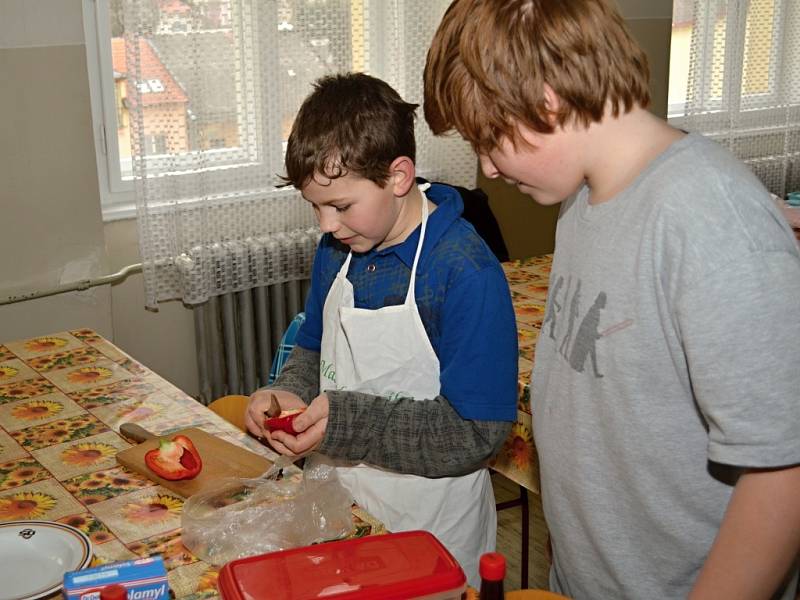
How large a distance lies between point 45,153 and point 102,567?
1.64m

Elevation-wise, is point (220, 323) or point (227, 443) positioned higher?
point (227, 443)

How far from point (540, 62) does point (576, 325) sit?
29 centimetres

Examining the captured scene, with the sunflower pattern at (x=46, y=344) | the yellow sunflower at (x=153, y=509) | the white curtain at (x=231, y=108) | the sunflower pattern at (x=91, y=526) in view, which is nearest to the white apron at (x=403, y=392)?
the yellow sunflower at (x=153, y=509)

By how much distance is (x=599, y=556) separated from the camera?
1.11m

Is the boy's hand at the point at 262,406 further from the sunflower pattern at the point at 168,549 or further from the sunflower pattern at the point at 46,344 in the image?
the sunflower pattern at the point at 46,344

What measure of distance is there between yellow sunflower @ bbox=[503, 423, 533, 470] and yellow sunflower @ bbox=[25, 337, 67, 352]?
97cm

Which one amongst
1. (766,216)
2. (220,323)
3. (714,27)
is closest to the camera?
(766,216)

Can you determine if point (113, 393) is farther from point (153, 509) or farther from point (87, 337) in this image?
point (153, 509)

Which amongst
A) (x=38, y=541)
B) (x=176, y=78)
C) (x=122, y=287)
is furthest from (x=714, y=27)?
(x=38, y=541)

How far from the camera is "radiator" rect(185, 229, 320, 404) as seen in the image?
9.51 feet

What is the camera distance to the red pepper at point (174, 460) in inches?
55.0

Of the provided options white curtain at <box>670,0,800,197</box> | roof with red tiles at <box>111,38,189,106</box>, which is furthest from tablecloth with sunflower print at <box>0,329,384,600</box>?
white curtain at <box>670,0,800,197</box>

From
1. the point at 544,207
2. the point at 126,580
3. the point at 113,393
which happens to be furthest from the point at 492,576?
the point at 544,207

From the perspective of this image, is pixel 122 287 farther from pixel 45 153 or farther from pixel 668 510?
pixel 668 510
